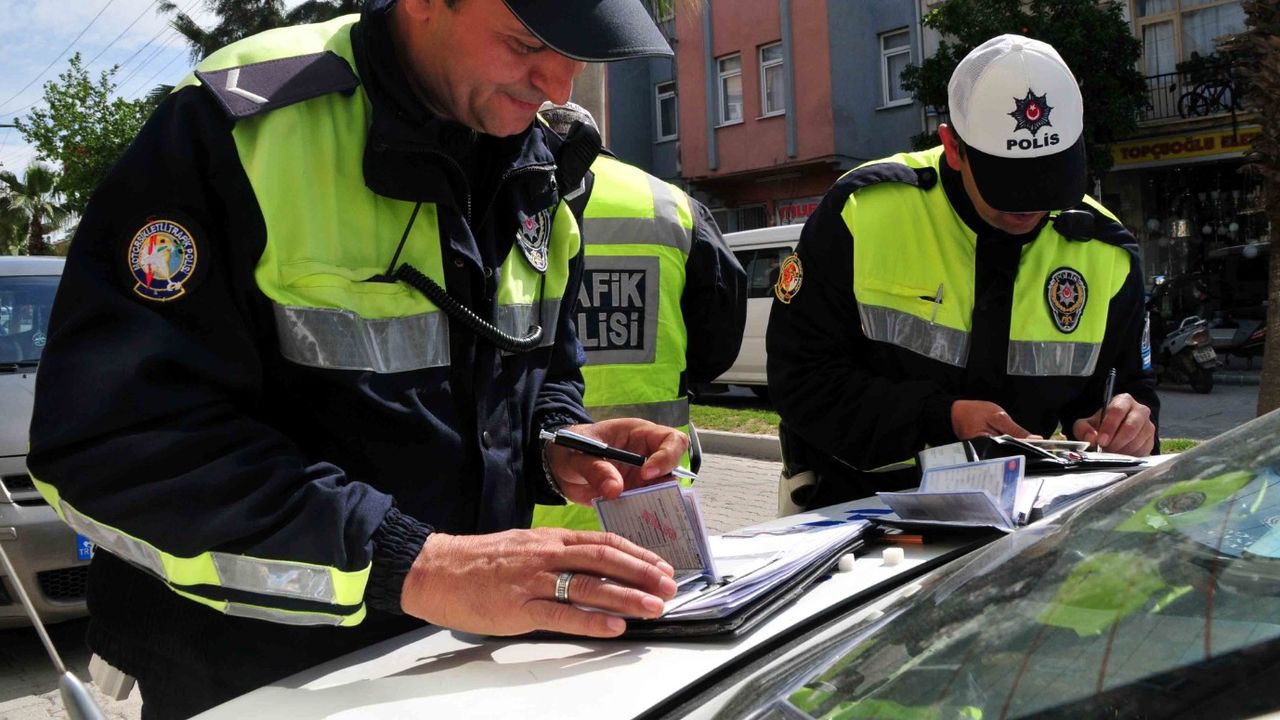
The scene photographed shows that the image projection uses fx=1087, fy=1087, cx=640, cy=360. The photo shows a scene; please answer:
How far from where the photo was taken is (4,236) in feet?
124

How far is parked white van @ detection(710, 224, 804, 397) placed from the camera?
1199 cm

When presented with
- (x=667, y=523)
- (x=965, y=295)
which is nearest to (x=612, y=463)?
(x=667, y=523)

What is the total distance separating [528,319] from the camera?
1768 millimetres

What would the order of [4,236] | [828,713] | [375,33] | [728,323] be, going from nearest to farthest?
[828,713] → [375,33] → [728,323] → [4,236]

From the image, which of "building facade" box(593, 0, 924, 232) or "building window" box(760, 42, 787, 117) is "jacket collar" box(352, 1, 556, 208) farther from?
"building window" box(760, 42, 787, 117)

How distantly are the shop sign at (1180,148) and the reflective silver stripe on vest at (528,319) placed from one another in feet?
53.5

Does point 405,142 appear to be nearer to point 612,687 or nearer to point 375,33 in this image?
point 375,33

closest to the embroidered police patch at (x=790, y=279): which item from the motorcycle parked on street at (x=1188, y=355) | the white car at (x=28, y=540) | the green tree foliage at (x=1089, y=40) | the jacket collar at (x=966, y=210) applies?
the jacket collar at (x=966, y=210)

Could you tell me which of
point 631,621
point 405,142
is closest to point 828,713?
point 631,621

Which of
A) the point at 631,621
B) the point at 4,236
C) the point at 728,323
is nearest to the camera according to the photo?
the point at 631,621

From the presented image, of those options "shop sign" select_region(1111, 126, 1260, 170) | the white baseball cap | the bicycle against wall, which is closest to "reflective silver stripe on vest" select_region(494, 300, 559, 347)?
the white baseball cap

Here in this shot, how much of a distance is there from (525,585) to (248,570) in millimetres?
331

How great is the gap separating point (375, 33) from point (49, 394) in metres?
0.69

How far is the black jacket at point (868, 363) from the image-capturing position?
8.16 ft
